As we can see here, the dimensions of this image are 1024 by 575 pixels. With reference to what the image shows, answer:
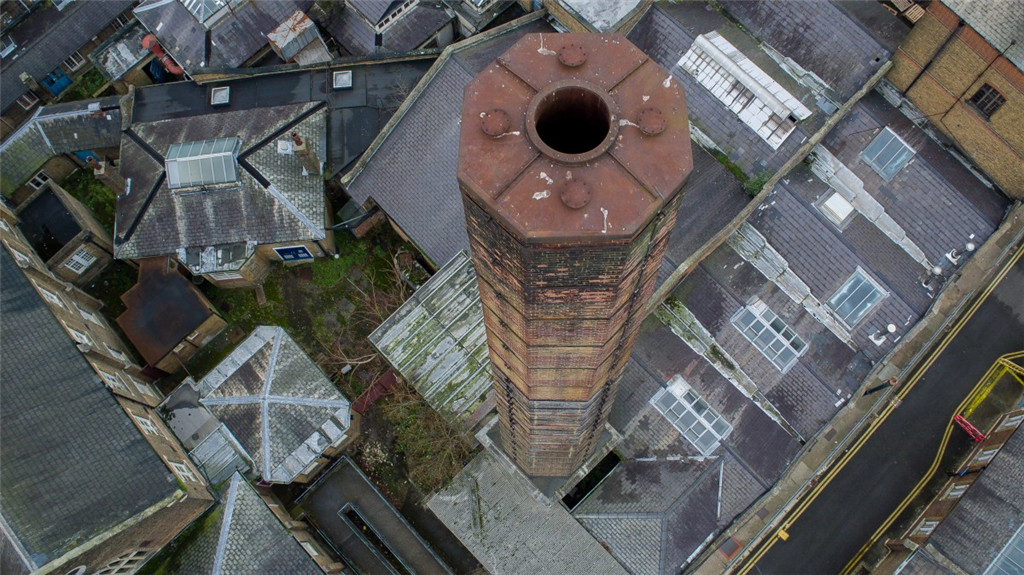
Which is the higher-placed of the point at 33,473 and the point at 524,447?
the point at 524,447

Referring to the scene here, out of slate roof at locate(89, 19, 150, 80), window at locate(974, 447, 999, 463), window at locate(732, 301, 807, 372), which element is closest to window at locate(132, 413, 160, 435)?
slate roof at locate(89, 19, 150, 80)

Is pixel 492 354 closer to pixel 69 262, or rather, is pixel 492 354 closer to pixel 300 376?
pixel 300 376

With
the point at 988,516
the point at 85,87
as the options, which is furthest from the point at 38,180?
the point at 988,516

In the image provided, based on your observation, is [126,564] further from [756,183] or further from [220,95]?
[756,183]

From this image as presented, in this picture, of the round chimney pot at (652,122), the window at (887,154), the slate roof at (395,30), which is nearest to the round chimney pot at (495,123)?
the round chimney pot at (652,122)

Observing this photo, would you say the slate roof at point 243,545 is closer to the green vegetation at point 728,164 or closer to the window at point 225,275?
the window at point 225,275

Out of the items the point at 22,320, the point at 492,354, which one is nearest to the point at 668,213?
the point at 492,354
